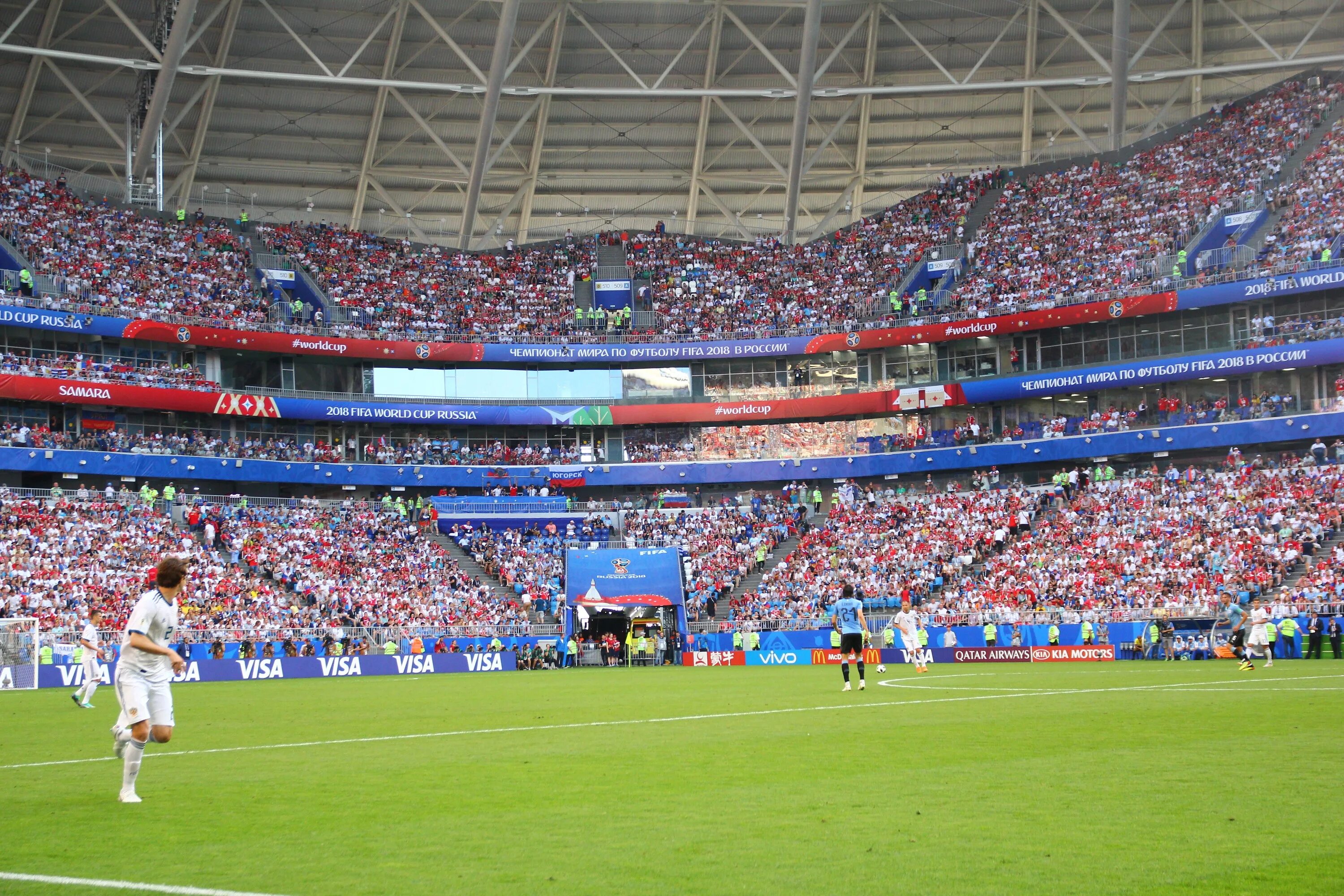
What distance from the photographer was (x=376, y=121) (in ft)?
245

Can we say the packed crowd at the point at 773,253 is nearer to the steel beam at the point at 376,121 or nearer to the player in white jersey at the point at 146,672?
the steel beam at the point at 376,121

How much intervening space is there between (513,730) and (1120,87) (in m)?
57.9

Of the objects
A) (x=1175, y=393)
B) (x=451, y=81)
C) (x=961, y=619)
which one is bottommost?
(x=961, y=619)

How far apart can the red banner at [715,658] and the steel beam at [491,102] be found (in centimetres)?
2808

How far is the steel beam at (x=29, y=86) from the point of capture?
64812 millimetres

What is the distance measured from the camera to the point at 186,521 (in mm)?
60438

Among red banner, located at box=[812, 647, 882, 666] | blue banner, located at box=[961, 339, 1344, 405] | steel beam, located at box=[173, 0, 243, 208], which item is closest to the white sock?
red banner, located at box=[812, 647, 882, 666]

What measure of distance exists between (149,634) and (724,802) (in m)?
5.10

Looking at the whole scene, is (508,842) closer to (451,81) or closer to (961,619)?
(961,619)

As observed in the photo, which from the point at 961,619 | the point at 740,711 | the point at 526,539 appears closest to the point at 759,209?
the point at 526,539

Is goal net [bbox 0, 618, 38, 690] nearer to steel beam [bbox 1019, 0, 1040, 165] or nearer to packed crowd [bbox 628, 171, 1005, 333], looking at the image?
packed crowd [bbox 628, 171, 1005, 333]

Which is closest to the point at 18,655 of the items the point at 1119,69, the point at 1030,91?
the point at 1119,69

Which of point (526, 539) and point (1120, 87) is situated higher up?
point (1120, 87)

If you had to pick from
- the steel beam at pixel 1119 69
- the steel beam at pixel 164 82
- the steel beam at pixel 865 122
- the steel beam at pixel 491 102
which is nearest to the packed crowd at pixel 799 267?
the steel beam at pixel 865 122
